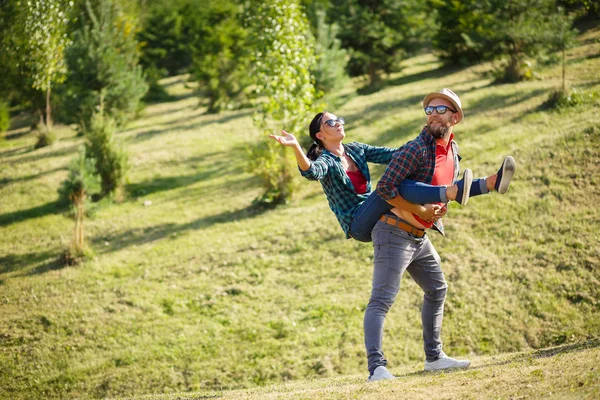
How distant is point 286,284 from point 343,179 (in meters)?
5.42

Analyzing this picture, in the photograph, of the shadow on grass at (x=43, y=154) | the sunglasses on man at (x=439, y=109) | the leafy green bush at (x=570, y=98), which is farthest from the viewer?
the shadow on grass at (x=43, y=154)

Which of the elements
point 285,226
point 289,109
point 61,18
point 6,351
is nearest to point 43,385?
point 6,351

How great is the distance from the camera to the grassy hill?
7785 mm

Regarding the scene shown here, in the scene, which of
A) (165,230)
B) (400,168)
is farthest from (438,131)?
(165,230)

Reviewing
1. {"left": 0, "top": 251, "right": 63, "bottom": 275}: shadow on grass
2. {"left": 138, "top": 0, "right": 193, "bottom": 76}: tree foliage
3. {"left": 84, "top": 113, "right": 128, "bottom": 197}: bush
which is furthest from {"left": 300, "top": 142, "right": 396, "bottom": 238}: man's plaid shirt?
{"left": 138, "top": 0, "right": 193, "bottom": 76}: tree foliage

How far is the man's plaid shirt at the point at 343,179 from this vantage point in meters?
4.79

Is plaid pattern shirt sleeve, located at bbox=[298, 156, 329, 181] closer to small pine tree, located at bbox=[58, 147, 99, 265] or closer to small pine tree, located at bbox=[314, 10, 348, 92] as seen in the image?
small pine tree, located at bbox=[58, 147, 99, 265]

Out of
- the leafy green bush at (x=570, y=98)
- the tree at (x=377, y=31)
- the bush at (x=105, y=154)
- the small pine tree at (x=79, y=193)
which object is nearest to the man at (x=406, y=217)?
the small pine tree at (x=79, y=193)

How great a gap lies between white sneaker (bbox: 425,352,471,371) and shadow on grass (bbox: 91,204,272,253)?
27.8ft

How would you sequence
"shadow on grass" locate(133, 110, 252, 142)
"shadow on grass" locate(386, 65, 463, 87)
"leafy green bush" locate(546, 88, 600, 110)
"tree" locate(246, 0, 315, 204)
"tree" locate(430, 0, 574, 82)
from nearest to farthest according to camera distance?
1. "tree" locate(246, 0, 315, 204)
2. "leafy green bush" locate(546, 88, 600, 110)
3. "tree" locate(430, 0, 574, 82)
4. "shadow on grass" locate(133, 110, 252, 142)
5. "shadow on grass" locate(386, 65, 463, 87)

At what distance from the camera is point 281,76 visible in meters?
12.9

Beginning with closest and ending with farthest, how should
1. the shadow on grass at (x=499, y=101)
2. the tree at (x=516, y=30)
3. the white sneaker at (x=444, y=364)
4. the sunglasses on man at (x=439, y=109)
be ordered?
the sunglasses on man at (x=439, y=109)
the white sneaker at (x=444, y=364)
the shadow on grass at (x=499, y=101)
the tree at (x=516, y=30)

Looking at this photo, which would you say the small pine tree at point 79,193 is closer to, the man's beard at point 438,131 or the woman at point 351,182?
the woman at point 351,182

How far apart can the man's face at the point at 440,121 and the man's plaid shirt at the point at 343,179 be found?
2.26 feet
